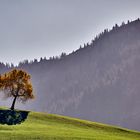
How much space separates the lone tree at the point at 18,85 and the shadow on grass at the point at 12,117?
34.7 feet

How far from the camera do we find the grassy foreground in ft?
272

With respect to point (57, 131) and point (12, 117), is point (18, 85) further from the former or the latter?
point (57, 131)

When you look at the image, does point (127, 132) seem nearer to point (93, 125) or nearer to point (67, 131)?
point (93, 125)

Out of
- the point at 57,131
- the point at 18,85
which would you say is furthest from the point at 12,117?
the point at 18,85

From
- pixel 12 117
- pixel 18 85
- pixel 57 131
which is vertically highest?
pixel 18 85

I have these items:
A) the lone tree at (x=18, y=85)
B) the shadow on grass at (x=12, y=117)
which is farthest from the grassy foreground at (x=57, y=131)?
the lone tree at (x=18, y=85)

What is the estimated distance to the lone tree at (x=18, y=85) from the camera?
122875 mm

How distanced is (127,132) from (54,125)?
55.4 feet

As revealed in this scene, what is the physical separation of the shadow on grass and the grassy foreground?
146cm

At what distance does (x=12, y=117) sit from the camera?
10569cm

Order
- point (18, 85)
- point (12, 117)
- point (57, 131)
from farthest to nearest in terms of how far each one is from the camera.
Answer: point (18, 85) → point (12, 117) → point (57, 131)

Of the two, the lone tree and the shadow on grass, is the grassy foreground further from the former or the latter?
the lone tree

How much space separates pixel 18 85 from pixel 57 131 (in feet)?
110

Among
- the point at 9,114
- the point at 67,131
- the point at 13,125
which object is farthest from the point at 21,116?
the point at 67,131
